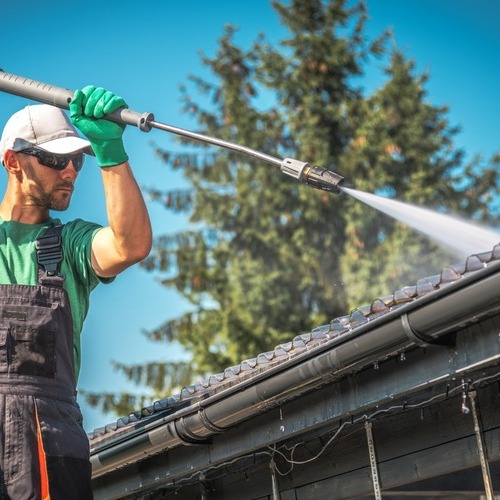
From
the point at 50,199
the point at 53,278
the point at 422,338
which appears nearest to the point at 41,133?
the point at 50,199

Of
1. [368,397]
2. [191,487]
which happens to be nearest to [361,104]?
[191,487]

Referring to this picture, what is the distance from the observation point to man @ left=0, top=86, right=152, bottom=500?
3.24 m

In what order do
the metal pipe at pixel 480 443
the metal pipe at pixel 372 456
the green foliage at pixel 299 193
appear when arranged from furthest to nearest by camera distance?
the green foliage at pixel 299 193
the metal pipe at pixel 372 456
the metal pipe at pixel 480 443

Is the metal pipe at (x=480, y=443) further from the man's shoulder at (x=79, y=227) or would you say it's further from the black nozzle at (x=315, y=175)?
the man's shoulder at (x=79, y=227)

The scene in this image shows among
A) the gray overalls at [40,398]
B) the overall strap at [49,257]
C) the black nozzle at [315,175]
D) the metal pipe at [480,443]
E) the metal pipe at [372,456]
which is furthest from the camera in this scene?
the metal pipe at [372,456]

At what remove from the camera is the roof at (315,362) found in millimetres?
3463

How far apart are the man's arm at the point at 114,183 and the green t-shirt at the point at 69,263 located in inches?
4.4

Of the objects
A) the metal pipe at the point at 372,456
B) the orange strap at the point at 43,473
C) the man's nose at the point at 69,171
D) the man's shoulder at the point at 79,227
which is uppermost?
the man's nose at the point at 69,171

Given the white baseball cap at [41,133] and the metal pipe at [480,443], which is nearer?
the white baseball cap at [41,133]

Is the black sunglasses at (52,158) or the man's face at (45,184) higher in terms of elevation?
the black sunglasses at (52,158)

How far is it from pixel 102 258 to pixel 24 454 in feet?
2.39

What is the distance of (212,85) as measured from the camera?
77.4 ft

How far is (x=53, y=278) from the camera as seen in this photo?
135 inches

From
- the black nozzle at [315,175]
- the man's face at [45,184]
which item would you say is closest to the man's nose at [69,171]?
the man's face at [45,184]
